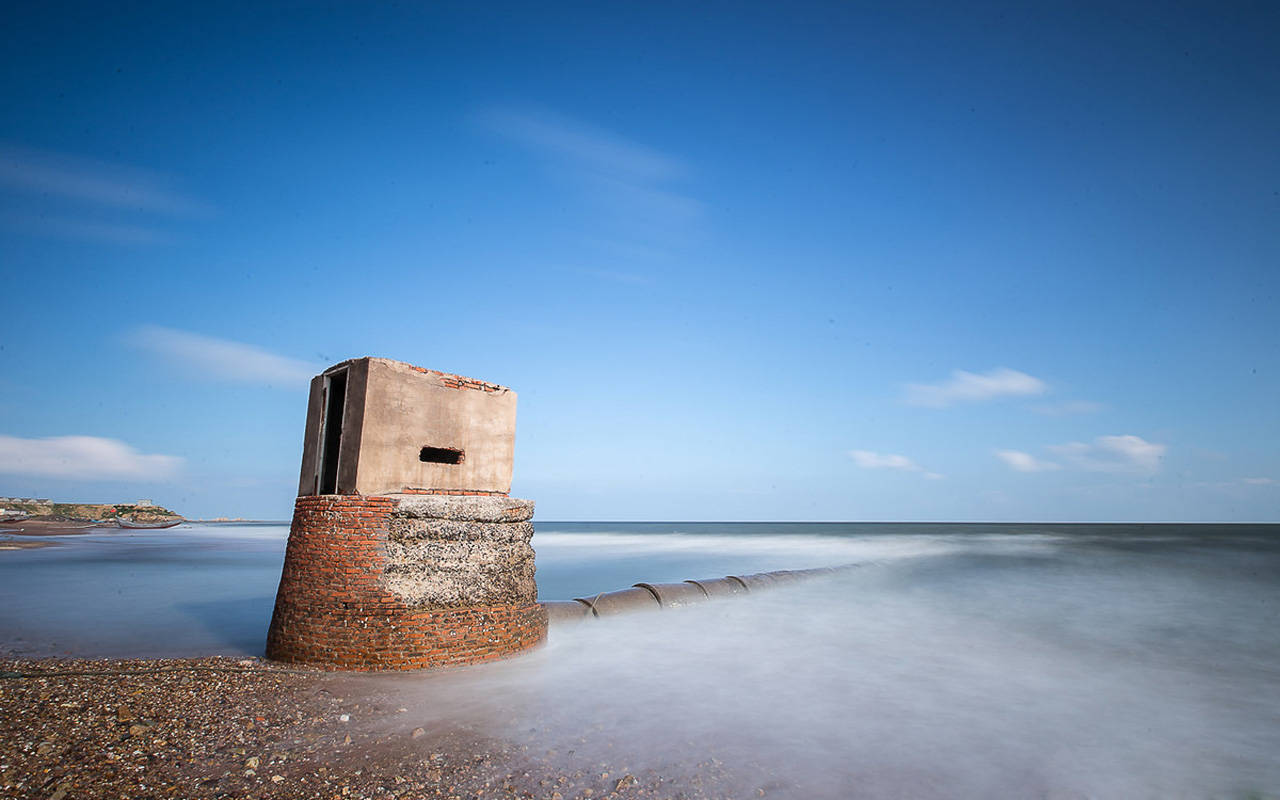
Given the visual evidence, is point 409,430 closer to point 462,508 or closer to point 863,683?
point 462,508

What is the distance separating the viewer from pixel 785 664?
29.7 ft

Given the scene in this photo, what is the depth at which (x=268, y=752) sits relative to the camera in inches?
189

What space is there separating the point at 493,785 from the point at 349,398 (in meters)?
4.42

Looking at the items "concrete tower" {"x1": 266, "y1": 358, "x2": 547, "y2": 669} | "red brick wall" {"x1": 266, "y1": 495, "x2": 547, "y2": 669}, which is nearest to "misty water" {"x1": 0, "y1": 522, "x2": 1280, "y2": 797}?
"red brick wall" {"x1": 266, "y1": 495, "x2": 547, "y2": 669}

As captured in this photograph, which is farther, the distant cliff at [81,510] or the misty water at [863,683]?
the distant cliff at [81,510]

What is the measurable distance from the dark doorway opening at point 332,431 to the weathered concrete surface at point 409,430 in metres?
0.08

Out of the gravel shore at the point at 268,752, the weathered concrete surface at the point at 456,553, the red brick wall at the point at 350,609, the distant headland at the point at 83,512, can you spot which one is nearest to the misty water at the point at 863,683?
the gravel shore at the point at 268,752

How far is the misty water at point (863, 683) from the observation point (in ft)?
18.0

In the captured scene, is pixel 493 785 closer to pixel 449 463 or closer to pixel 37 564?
pixel 449 463

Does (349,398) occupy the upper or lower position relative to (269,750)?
upper

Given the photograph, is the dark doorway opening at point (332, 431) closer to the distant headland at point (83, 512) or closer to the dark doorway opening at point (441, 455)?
the dark doorway opening at point (441, 455)

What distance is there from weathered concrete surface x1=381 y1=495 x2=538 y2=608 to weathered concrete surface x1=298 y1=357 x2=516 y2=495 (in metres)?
0.31

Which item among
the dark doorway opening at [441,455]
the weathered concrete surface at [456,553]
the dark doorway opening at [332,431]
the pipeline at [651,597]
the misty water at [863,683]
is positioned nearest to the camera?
the misty water at [863,683]

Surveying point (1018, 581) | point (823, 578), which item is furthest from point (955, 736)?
point (1018, 581)
